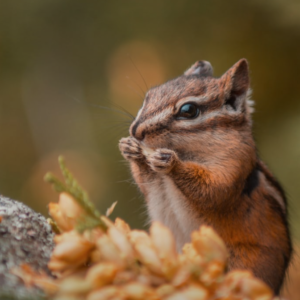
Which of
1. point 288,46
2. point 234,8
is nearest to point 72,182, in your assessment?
point 288,46

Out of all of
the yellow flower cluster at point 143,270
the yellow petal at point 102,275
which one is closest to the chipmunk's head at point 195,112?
the yellow flower cluster at point 143,270

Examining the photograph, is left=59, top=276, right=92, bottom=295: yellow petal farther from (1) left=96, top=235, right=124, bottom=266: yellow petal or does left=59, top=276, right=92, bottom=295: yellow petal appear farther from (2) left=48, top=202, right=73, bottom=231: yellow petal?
(2) left=48, top=202, right=73, bottom=231: yellow petal

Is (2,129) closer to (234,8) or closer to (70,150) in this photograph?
(70,150)

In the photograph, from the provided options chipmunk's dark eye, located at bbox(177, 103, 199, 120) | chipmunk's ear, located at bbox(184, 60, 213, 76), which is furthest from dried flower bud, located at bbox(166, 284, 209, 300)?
chipmunk's ear, located at bbox(184, 60, 213, 76)

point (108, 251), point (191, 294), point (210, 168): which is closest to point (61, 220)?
point (108, 251)

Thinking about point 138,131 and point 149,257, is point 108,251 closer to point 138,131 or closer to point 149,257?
point 149,257
